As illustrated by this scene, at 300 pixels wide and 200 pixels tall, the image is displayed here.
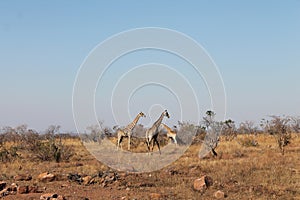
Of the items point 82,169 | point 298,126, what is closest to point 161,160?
point 82,169

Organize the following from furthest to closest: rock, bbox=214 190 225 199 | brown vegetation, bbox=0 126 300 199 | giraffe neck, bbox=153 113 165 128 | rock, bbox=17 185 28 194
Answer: giraffe neck, bbox=153 113 165 128
brown vegetation, bbox=0 126 300 199
rock, bbox=17 185 28 194
rock, bbox=214 190 225 199

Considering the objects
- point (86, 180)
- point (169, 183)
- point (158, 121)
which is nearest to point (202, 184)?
point (169, 183)

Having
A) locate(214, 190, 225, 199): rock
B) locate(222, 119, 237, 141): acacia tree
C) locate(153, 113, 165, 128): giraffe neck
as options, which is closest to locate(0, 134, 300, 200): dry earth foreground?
locate(214, 190, 225, 199): rock

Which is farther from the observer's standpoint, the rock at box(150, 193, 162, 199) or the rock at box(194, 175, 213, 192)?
the rock at box(194, 175, 213, 192)

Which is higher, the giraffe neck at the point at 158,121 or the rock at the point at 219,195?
the giraffe neck at the point at 158,121

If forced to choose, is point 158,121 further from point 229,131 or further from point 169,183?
point 229,131

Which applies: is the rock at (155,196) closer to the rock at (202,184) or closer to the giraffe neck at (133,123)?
the rock at (202,184)

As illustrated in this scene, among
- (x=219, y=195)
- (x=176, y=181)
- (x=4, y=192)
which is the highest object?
(x=176, y=181)

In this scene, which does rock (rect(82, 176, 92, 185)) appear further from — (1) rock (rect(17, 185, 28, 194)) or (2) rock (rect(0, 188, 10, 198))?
(2) rock (rect(0, 188, 10, 198))

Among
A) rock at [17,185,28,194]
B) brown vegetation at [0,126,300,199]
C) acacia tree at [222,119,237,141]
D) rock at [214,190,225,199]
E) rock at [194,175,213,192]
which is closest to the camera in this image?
rock at [214,190,225,199]

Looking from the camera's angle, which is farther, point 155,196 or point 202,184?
point 202,184

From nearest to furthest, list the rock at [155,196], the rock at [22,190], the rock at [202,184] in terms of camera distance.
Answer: the rock at [155,196] → the rock at [22,190] → the rock at [202,184]

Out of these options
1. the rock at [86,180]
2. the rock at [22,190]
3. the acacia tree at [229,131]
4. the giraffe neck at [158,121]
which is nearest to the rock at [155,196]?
the rock at [86,180]

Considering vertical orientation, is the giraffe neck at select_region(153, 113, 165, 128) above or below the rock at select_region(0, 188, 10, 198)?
above
